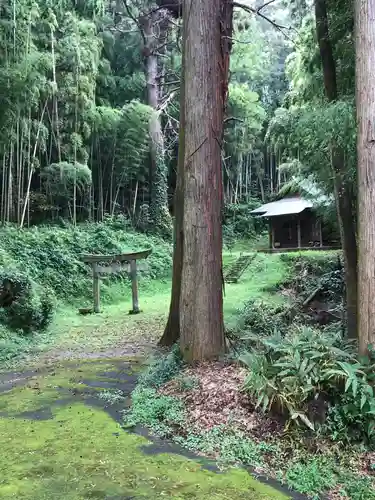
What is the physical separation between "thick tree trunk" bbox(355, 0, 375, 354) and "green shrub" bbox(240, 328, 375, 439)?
0.38 metres

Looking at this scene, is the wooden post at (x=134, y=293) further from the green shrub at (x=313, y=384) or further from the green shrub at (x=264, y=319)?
the green shrub at (x=313, y=384)

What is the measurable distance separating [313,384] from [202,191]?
239 cm

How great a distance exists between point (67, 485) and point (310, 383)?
1843mm

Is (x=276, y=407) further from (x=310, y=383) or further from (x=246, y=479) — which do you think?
(x=246, y=479)

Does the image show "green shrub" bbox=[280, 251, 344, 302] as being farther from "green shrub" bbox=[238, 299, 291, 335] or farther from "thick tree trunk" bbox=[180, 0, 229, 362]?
"thick tree trunk" bbox=[180, 0, 229, 362]

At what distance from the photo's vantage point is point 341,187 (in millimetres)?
6418

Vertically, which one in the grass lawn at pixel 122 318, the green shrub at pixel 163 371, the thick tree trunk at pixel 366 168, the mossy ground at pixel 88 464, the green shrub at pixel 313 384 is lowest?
the grass lawn at pixel 122 318

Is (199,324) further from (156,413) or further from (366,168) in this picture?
(366,168)

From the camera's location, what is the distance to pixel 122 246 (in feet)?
55.6

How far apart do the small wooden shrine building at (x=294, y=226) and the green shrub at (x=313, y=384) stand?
57.5ft

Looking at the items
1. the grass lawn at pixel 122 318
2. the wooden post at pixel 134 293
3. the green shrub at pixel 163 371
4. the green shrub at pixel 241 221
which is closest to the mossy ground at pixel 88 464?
the green shrub at pixel 163 371

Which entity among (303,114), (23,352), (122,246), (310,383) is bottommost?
(23,352)

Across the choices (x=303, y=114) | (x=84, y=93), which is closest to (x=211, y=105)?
(x=303, y=114)

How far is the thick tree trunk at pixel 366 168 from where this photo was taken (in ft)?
12.7
